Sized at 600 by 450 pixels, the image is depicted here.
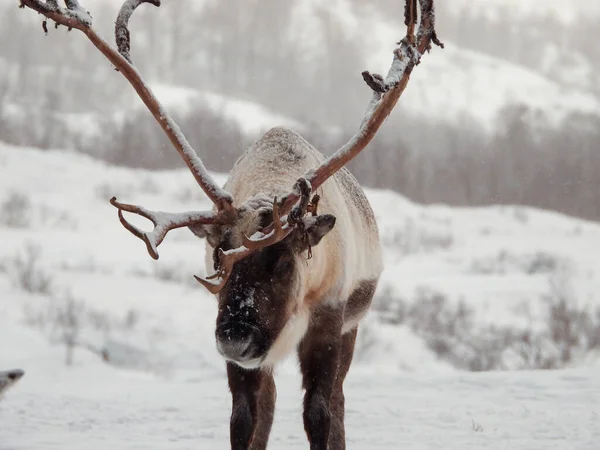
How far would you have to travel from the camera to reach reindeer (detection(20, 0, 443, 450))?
3.83 meters

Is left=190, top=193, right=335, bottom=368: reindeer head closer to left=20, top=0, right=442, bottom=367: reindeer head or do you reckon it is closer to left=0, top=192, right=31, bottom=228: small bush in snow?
left=20, top=0, right=442, bottom=367: reindeer head

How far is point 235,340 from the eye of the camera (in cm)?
369

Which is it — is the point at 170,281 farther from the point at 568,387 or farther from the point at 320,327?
the point at 320,327

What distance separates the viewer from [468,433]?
6.06 meters

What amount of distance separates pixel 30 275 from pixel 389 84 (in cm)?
1334

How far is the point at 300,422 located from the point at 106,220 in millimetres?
19460

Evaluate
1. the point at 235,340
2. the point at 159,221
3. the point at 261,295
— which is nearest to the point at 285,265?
the point at 261,295

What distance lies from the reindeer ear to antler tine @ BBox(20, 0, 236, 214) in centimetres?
40

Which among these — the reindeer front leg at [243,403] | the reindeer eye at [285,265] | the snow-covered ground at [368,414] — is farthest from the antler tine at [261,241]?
the snow-covered ground at [368,414]

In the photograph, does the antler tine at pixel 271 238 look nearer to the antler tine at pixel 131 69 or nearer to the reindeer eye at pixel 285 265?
the reindeer eye at pixel 285 265

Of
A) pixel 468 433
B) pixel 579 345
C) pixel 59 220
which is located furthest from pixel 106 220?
pixel 468 433

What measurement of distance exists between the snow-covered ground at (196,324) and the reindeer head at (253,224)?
7.48ft

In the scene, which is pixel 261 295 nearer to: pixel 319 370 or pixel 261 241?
pixel 261 241

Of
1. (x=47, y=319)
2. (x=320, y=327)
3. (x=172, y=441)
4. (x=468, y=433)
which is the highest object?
(x=320, y=327)
